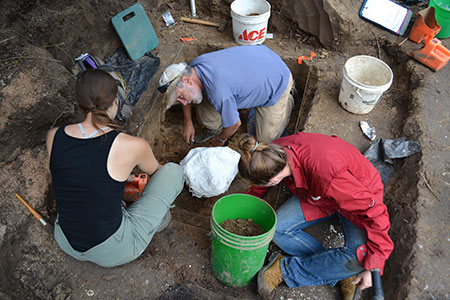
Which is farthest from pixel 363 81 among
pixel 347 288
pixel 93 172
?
pixel 93 172

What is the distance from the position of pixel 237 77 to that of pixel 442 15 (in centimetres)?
276

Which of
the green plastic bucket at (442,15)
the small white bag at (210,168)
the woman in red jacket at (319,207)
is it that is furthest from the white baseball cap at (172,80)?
the green plastic bucket at (442,15)

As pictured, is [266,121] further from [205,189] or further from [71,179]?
[71,179]

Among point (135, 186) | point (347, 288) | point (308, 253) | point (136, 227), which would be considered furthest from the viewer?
point (135, 186)

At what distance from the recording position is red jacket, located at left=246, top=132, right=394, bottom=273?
1954 mm

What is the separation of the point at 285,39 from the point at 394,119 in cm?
176

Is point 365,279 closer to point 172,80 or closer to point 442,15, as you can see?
point 172,80

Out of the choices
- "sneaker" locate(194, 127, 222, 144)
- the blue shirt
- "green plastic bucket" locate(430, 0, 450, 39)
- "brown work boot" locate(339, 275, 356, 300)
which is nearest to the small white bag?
the blue shirt

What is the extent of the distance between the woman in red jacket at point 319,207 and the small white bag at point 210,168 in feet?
2.11

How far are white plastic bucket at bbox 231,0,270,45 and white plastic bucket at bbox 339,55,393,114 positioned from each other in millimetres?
1169

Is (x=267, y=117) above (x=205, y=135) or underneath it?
above

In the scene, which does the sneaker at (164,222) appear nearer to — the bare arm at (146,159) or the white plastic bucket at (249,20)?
the bare arm at (146,159)

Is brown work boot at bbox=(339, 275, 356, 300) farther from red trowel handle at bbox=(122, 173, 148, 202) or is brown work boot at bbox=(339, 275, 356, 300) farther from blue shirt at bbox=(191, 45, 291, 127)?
red trowel handle at bbox=(122, 173, 148, 202)

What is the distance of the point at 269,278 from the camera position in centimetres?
228
